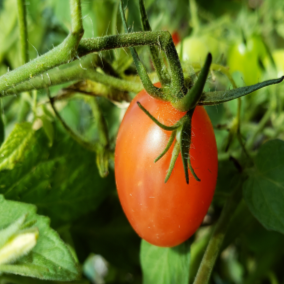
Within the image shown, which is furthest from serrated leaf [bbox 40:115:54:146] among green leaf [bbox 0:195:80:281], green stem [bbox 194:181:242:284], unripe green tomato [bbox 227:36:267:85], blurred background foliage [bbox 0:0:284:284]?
unripe green tomato [bbox 227:36:267:85]

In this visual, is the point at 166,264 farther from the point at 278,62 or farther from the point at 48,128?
the point at 278,62

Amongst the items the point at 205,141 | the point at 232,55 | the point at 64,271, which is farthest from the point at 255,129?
the point at 64,271

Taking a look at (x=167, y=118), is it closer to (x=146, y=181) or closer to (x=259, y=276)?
(x=146, y=181)

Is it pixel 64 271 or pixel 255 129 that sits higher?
pixel 64 271

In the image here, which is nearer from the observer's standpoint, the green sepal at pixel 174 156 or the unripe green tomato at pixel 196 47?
the green sepal at pixel 174 156

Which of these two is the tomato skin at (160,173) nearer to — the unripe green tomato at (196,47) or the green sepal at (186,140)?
the green sepal at (186,140)

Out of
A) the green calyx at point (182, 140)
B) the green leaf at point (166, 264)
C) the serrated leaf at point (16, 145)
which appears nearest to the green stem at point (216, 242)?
the green leaf at point (166, 264)
